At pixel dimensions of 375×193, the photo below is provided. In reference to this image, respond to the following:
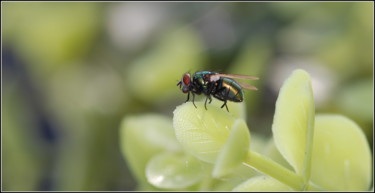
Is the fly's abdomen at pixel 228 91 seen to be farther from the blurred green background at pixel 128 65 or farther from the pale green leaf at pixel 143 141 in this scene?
the blurred green background at pixel 128 65

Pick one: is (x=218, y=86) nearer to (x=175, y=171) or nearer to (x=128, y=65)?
(x=175, y=171)

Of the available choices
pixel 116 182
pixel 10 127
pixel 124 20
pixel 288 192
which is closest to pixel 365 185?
pixel 288 192

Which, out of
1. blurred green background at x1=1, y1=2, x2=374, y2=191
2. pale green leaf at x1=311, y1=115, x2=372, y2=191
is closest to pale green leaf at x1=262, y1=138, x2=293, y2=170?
pale green leaf at x1=311, y1=115, x2=372, y2=191

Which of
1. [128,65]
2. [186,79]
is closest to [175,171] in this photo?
[186,79]

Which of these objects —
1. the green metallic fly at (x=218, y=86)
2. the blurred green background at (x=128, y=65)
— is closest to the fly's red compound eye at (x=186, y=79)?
the green metallic fly at (x=218, y=86)

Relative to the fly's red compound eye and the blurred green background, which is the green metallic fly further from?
the blurred green background
